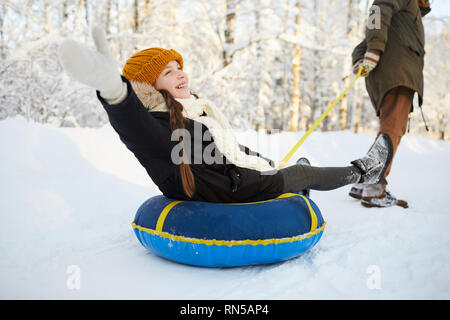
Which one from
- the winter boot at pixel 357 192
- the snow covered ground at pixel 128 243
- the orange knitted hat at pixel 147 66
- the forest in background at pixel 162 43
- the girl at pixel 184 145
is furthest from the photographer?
the forest in background at pixel 162 43

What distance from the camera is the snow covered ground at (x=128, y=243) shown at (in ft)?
4.83

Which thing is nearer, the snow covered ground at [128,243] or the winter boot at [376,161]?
the snow covered ground at [128,243]

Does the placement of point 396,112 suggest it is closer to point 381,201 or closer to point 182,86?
point 381,201

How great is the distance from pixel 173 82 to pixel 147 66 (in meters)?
0.16

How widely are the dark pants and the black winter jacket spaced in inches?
3.6

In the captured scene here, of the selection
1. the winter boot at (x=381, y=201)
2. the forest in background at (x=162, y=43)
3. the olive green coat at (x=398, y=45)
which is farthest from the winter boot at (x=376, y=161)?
the forest in background at (x=162, y=43)

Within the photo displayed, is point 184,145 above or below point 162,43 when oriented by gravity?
below

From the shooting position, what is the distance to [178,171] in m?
1.72

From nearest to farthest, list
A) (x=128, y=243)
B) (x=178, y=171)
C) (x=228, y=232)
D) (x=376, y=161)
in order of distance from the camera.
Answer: (x=228, y=232) → (x=178, y=171) → (x=128, y=243) → (x=376, y=161)

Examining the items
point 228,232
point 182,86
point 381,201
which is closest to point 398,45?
point 381,201

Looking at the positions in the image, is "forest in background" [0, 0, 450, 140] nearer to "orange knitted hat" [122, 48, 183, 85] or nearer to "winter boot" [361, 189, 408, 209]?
"orange knitted hat" [122, 48, 183, 85]

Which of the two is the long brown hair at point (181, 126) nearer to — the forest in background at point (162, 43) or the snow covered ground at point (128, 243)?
the snow covered ground at point (128, 243)

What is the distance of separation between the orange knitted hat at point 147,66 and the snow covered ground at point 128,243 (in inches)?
39.8

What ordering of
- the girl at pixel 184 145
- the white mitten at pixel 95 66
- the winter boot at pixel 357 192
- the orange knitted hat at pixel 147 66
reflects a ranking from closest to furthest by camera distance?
the white mitten at pixel 95 66
the girl at pixel 184 145
the orange knitted hat at pixel 147 66
the winter boot at pixel 357 192
